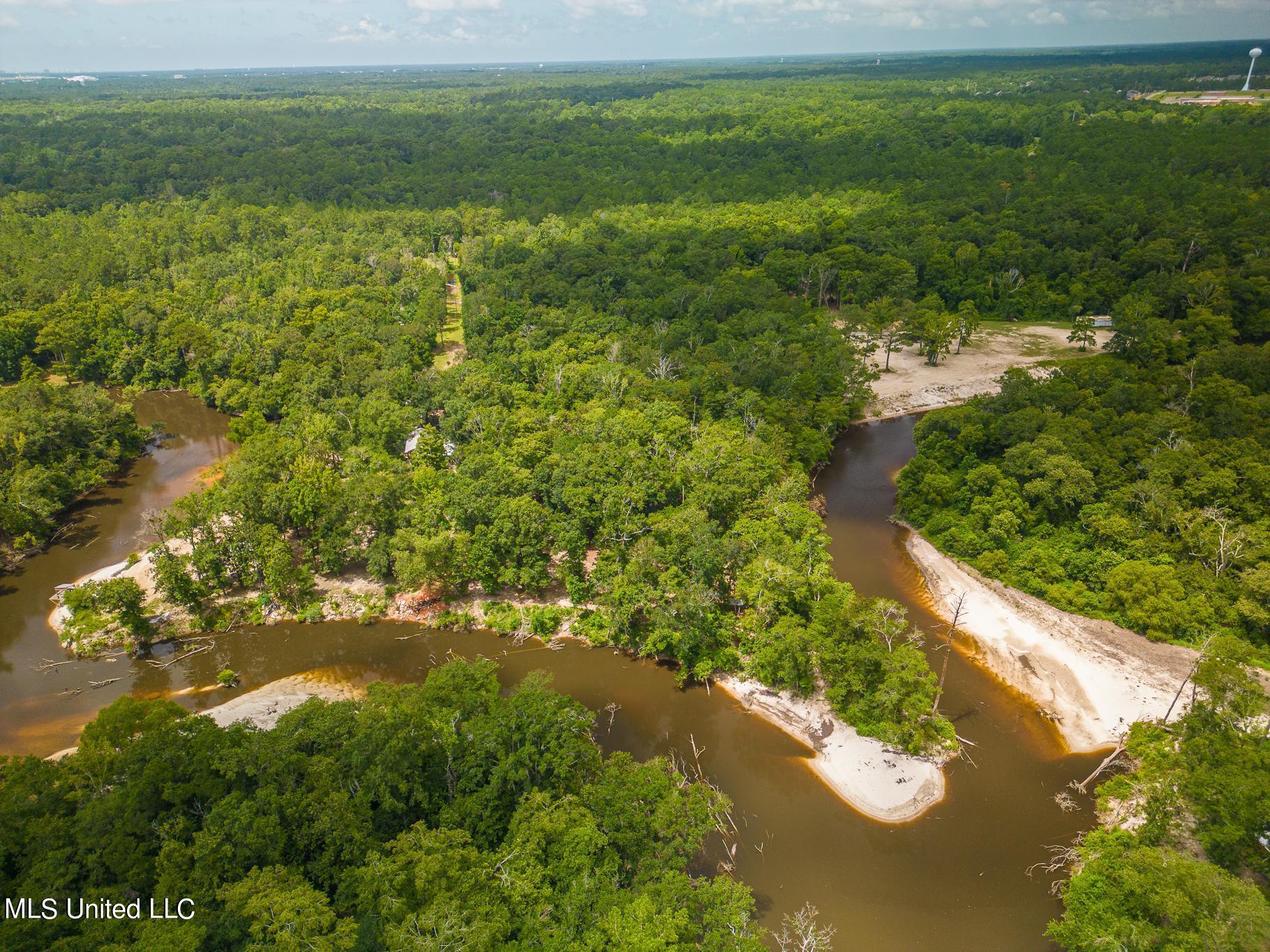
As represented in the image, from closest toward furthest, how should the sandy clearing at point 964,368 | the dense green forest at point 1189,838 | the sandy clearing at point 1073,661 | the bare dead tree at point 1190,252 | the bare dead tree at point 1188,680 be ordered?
the dense green forest at point 1189,838
the bare dead tree at point 1188,680
the sandy clearing at point 1073,661
the sandy clearing at point 964,368
the bare dead tree at point 1190,252

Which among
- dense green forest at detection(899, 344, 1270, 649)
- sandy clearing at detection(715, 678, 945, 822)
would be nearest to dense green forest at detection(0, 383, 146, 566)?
sandy clearing at detection(715, 678, 945, 822)

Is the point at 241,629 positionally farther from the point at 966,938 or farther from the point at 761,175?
the point at 761,175

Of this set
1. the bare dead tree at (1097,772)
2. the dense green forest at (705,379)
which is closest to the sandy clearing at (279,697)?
the dense green forest at (705,379)

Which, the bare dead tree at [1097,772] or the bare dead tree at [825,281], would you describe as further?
the bare dead tree at [825,281]

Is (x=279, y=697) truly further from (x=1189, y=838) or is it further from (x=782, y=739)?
(x=1189, y=838)

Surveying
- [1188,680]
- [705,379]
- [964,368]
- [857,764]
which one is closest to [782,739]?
[857,764]

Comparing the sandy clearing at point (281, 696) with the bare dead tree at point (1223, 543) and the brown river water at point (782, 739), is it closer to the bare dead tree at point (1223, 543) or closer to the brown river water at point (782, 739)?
the brown river water at point (782, 739)

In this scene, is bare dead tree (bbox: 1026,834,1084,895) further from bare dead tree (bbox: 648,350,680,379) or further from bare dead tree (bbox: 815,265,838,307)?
bare dead tree (bbox: 815,265,838,307)
